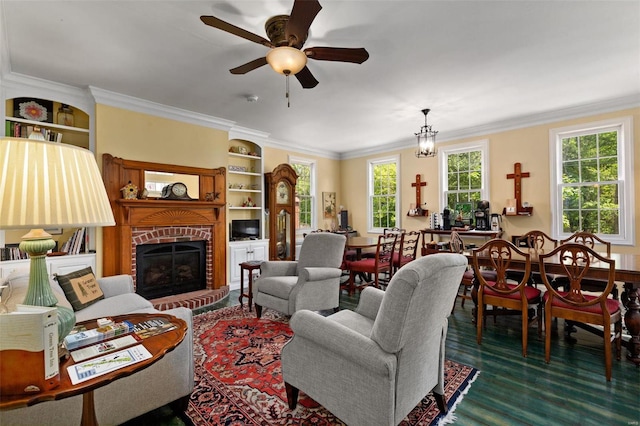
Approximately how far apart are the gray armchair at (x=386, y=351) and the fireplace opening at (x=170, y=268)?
10.2ft

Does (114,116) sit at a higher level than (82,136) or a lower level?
higher

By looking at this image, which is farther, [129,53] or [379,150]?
[379,150]

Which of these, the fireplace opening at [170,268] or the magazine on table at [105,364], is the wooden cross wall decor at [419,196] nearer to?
the fireplace opening at [170,268]

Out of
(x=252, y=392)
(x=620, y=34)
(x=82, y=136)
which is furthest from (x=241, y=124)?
(x=620, y=34)

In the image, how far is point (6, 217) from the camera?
3.03 feet

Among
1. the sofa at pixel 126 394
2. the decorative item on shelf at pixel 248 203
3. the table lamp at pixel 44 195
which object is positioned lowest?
the sofa at pixel 126 394

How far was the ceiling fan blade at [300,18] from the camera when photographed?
181cm

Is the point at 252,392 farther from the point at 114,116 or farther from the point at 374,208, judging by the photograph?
the point at 374,208

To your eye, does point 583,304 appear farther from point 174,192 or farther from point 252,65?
point 174,192

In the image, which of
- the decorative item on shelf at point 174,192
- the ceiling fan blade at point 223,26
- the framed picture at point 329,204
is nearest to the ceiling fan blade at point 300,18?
the ceiling fan blade at point 223,26

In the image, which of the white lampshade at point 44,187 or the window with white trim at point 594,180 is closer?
the white lampshade at point 44,187

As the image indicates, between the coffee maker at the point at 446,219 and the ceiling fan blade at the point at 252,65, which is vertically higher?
the ceiling fan blade at the point at 252,65

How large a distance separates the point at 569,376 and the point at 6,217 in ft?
10.8

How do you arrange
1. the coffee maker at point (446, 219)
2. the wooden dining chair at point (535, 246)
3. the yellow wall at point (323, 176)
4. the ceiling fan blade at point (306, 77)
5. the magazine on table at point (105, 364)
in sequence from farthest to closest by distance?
the yellow wall at point (323, 176)
the coffee maker at point (446, 219)
the wooden dining chair at point (535, 246)
the ceiling fan blade at point (306, 77)
the magazine on table at point (105, 364)
